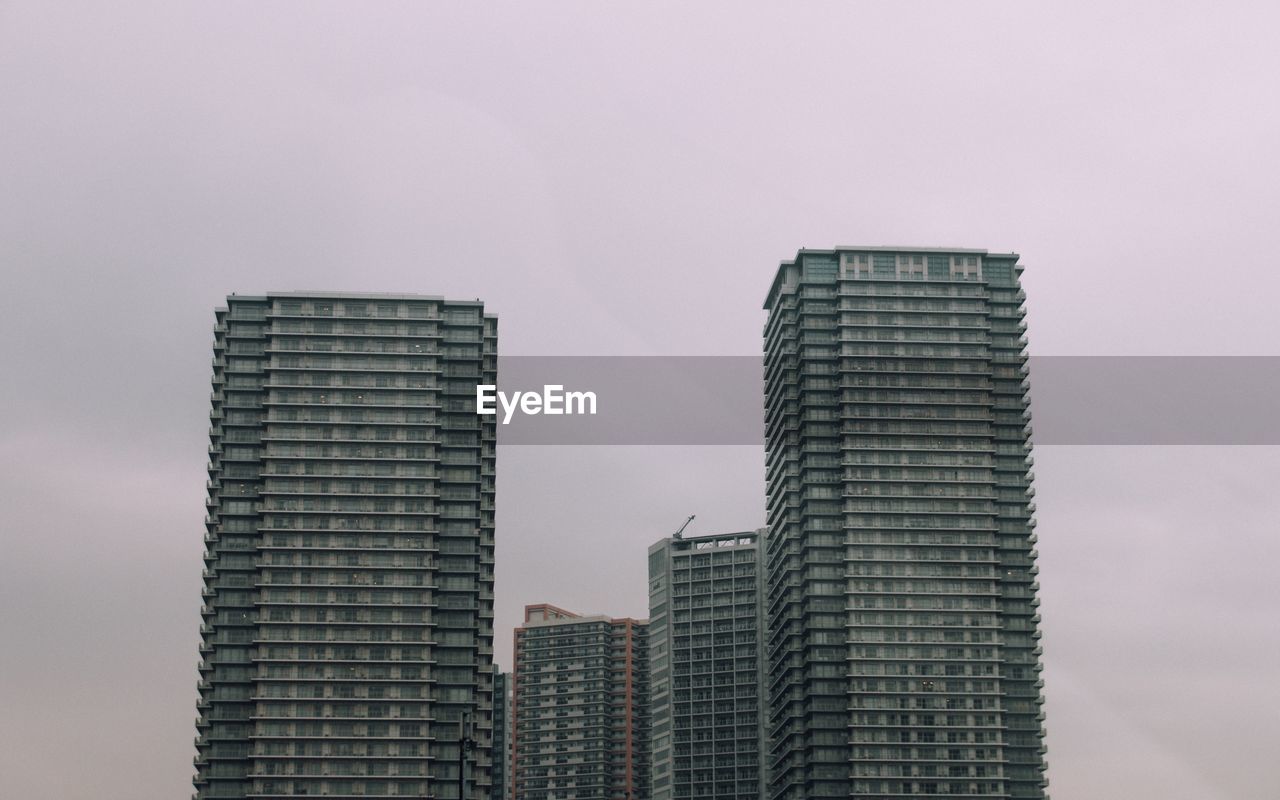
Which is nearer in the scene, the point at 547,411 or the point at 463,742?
the point at 463,742

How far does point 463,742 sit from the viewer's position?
94062 mm

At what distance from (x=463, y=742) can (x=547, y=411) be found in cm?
1930

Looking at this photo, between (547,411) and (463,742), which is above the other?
(547,411)

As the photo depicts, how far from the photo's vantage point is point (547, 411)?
100 m
